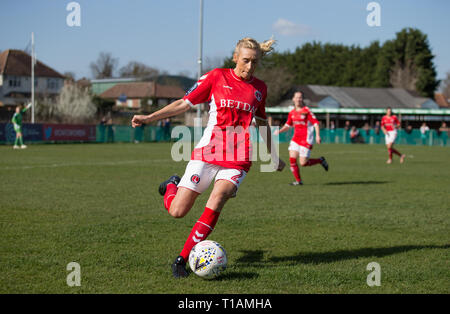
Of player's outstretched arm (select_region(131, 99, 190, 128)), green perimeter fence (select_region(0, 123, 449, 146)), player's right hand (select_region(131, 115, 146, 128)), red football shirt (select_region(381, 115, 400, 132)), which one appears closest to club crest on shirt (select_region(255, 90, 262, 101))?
player's outstretched arm (select_region(131, 99, 190, 128))

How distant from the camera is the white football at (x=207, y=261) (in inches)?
184

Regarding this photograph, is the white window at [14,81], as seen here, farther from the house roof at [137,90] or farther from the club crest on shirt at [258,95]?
the club crest on shirt at [258,95]

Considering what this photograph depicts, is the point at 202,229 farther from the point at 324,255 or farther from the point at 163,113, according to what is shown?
the point at 324,255

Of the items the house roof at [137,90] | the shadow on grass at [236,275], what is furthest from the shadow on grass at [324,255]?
the house roof at [137,90]

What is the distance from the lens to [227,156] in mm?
5000

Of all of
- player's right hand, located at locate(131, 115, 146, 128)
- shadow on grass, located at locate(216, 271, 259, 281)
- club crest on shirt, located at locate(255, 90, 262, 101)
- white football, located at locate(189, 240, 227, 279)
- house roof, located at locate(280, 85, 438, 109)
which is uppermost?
house roof, located at locate(280, 85, 438, 109)

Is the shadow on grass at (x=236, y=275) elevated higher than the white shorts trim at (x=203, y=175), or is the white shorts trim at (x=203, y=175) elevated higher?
the white shorts trim at (x=203, y=175)

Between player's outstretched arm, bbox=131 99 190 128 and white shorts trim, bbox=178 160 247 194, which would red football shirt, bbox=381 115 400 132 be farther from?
player's outstretched arm, bbox=131 99 190 128

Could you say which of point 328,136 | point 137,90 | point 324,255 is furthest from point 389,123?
point 137,90

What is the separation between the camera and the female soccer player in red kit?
16.3ft

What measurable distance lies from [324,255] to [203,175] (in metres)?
1.83

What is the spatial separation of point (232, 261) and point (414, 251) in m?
2.29

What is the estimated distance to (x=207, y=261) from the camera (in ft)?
15.4

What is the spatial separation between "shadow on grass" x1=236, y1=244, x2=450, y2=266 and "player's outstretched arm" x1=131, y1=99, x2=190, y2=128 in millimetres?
1777
